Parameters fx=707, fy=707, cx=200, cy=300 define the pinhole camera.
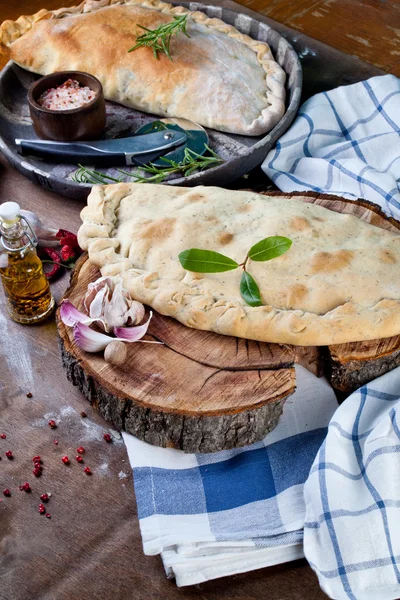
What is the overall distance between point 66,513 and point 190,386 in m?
0.39

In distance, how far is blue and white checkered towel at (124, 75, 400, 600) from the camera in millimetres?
1425

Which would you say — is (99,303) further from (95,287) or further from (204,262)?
(204,262)

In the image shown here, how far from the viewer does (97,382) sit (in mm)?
1611

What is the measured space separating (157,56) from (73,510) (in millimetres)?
1624

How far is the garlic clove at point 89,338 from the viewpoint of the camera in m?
1.59

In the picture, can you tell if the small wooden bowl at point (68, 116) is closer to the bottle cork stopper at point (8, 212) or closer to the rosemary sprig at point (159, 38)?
the rosemary sprig at point (159, 38)

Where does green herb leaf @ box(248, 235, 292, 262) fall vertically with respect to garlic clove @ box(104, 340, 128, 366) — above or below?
above

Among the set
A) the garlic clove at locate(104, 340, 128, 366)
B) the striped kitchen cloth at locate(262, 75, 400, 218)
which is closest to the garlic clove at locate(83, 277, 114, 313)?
the garlic clove at locate(104, 340, 128, 366)

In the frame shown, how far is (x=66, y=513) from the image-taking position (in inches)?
61.4

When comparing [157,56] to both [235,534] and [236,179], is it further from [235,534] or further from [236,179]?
[235,534]

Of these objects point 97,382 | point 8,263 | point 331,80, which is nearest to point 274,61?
point 331,80

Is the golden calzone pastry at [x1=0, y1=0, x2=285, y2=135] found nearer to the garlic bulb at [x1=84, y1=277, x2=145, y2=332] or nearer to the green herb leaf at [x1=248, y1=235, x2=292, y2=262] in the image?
the green herb leaf at [x1=248, y1=235, x2=292, y2=262]

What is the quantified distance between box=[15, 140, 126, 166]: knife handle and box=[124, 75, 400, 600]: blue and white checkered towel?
96 cm

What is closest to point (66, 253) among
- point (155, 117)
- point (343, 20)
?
point (155, 117)
